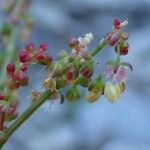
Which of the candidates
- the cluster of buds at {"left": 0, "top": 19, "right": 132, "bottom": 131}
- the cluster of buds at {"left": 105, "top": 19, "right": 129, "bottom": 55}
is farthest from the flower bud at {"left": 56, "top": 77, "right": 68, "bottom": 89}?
the cluster of buds at {"left": 105, "top": 19, "right": 129, "bottom": 55}

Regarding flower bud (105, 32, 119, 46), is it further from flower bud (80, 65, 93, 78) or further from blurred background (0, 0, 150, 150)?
blurred background (0, 0, 150, 150)

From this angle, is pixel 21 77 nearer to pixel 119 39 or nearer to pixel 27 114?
pixel 27 114

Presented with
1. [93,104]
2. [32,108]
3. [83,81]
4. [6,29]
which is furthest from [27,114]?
[93,104]

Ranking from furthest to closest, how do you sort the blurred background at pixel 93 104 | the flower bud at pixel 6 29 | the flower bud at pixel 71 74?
the blurred background at pixel 93 104 < the flower bud at pixel 6 29 < the flower bud at pixel 71 74

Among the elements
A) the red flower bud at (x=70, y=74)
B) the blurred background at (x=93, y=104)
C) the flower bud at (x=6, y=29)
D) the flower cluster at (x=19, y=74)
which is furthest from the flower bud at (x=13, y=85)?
the blurred background at (x=93, y=104)

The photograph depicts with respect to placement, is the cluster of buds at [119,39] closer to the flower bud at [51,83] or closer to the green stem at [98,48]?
the green stem at [98,48]
